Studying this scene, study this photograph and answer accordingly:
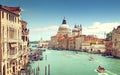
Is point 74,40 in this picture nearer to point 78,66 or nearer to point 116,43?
point 116,43

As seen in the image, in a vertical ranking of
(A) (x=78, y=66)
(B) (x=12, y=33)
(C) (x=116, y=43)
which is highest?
(B) (x=12, y=33)

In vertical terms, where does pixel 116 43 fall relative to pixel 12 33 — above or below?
below

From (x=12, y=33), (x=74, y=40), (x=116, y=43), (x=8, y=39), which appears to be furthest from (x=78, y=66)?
(x=74, y=40)

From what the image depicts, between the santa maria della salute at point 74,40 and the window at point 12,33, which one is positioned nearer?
the window at point 12,33

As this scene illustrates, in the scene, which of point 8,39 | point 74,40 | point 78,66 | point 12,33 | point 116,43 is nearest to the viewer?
point 8,39

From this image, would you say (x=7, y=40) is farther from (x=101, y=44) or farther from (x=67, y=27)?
(x=67, y=27)

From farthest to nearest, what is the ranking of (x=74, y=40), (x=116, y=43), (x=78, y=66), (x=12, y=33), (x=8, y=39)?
(x=74, y=40)
(x=116, y=43)
(x=78, y=66)
(x=12, y=33)
(x=8, y=39)

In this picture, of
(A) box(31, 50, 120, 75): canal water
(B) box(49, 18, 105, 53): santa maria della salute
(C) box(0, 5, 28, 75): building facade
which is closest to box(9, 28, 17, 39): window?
(C) box(0, 5, 28, 75): building facade

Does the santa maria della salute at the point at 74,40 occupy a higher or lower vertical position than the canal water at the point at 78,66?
higher

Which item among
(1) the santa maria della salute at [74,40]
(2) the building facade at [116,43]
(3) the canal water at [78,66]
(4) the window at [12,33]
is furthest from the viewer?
(1) the santa maria della salute at [74,40]

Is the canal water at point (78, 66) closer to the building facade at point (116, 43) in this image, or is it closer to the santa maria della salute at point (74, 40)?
the building facade at point (116, 43)

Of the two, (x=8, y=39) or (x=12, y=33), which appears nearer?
(x=8, y=39)

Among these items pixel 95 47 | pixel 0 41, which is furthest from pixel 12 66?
pixel 95 47

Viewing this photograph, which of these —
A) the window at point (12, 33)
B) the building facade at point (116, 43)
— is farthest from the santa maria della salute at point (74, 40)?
the window at point (12, 33)
